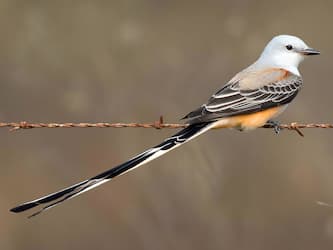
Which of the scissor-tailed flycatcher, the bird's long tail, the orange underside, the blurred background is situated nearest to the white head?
the scissor-tailed flycatcher

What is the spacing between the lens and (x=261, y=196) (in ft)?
23.7

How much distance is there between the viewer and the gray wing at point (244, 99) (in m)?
5.46

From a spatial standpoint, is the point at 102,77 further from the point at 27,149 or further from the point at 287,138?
the point at 287,138

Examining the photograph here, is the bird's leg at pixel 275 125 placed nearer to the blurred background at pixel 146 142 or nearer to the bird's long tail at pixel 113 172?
the bird's long tail at pixel 113 172

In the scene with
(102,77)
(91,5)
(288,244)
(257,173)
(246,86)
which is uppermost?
(91,5)

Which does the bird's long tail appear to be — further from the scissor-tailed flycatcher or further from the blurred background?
the blurred background

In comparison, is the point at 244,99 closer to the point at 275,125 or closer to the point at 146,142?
the point at 275,125

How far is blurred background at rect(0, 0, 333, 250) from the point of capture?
6.98 metres

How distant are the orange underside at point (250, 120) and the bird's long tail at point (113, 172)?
18 centimetres

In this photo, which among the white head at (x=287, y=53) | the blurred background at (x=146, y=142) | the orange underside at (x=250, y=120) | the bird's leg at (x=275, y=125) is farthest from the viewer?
the blurred background at (x=146, y=142)

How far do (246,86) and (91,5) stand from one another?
344cm

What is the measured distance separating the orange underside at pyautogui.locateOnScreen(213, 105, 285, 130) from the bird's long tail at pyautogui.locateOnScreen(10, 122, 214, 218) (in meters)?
0.18

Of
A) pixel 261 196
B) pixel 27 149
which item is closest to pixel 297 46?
pixel 261 196

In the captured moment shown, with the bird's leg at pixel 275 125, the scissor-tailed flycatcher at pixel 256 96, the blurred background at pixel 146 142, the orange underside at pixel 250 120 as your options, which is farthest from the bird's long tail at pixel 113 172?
the blurred background at pixel 146 142
